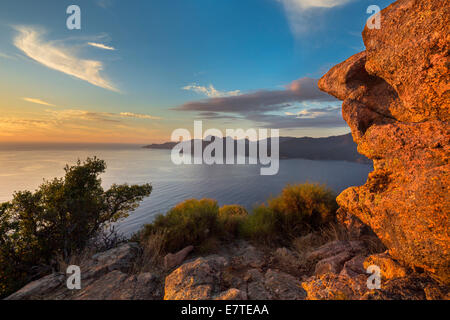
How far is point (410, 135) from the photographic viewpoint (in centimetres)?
247

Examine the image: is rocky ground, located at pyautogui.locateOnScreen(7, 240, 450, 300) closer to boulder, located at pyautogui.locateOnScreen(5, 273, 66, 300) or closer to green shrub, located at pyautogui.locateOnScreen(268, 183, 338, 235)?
boulder, located at pyautogui.locateOnScreen(5, 273, 66, 300)

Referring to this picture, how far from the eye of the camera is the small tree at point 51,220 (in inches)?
158

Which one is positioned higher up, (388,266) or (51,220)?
(388,266)

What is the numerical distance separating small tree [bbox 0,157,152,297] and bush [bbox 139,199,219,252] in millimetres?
1534

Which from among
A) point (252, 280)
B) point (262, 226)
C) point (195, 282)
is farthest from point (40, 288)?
point (262, 226)

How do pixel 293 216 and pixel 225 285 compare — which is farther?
pixel 293 216

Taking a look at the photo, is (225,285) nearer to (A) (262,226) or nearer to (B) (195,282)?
(B) (195,282)

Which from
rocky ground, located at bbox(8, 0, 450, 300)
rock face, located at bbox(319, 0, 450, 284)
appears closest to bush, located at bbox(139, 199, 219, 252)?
rocky ground, located at bbox(8, 0, 450, 300)

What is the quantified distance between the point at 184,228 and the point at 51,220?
328cm

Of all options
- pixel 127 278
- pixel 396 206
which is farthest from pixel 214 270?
pixel 396 206

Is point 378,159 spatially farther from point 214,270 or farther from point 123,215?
point 123,215

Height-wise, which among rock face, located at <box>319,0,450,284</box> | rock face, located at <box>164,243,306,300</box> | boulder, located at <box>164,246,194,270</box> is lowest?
boulder, located at <box>164,246,194,270</box>

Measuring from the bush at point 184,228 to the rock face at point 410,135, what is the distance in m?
3.88

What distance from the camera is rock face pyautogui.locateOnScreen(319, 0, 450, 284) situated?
200cm
